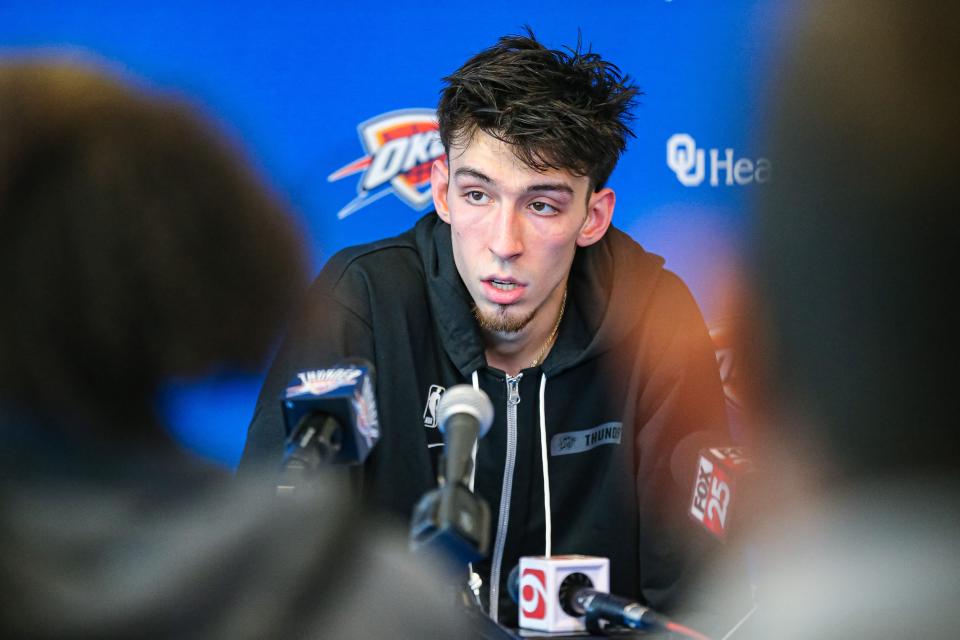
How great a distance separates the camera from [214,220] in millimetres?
1256

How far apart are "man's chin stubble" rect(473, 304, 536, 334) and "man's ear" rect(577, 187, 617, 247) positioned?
0.60 ft

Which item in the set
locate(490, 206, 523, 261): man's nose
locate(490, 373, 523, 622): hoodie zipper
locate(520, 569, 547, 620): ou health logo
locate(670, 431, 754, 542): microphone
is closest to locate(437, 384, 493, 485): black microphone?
locate(520, 569, 547, 620): ou health logo

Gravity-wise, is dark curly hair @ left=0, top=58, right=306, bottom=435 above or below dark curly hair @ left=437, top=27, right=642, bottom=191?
below

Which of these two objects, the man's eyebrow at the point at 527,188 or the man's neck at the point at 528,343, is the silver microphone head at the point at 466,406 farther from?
the man's neck at the point at 528,343

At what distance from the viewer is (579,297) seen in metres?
2.05

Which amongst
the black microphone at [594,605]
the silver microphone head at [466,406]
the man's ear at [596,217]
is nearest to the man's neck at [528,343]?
the man's ear at [596,217]

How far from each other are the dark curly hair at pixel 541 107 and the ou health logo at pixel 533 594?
0.78 metres

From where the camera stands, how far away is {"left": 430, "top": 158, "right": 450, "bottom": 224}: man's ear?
1987mm

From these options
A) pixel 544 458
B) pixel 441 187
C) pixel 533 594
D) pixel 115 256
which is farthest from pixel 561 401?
pixel 115 256

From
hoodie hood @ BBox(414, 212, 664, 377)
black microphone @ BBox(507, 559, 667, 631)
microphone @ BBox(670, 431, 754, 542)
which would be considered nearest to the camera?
black microphone @ BBox(507, 559, 667, 631)

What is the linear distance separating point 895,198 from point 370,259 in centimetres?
153

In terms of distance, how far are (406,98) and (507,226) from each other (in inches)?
24.1

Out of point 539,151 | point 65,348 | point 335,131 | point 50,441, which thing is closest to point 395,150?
point 335,131

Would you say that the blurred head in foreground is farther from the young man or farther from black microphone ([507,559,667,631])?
the young man
